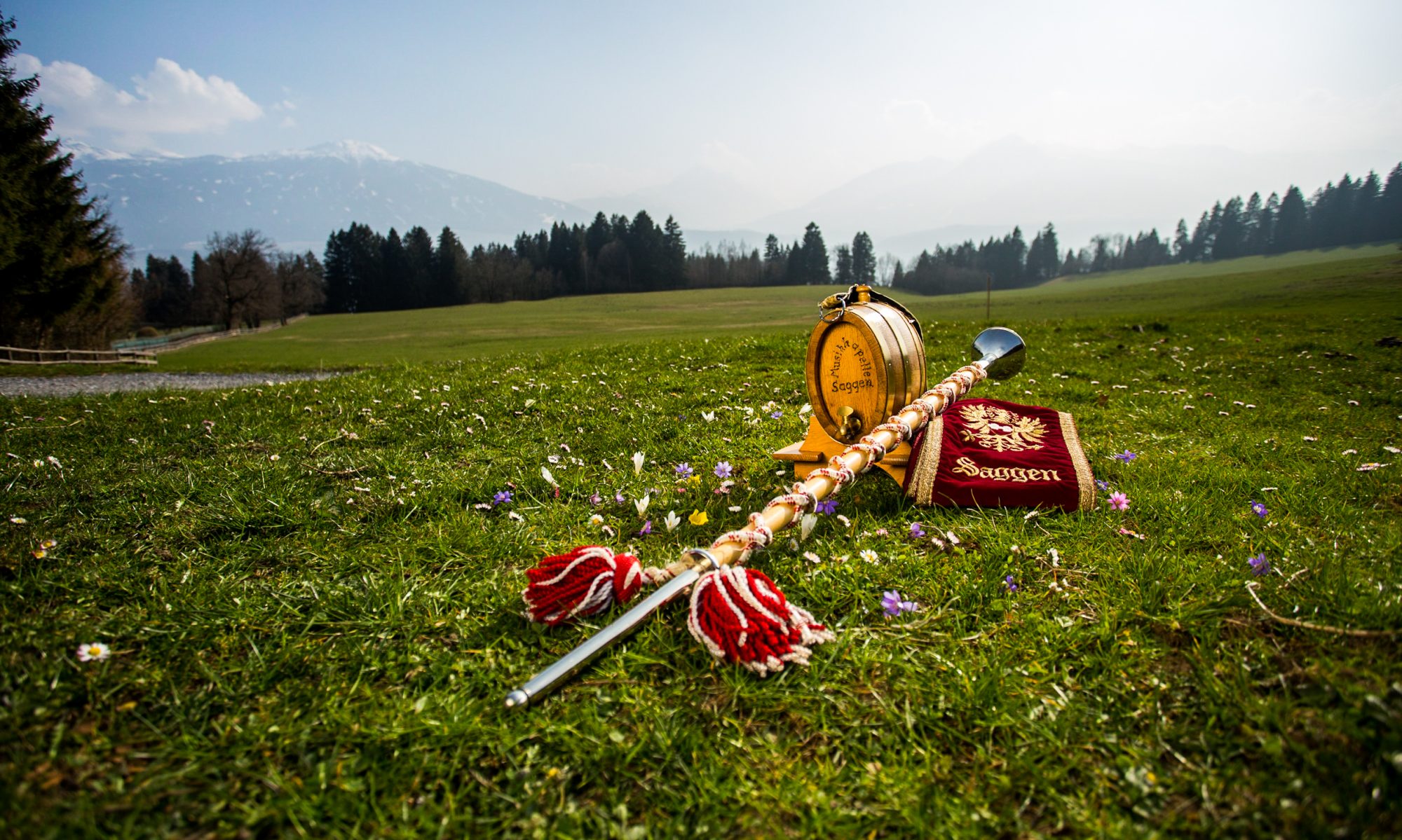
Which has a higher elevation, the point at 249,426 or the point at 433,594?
the point at 249,426

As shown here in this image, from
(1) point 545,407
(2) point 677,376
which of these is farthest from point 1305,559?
(2) point 677,376

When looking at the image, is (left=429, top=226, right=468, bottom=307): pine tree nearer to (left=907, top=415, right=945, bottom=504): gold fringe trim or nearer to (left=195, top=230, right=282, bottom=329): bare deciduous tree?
(left=195, top=230, right=282, bottom=329): bare deciduous tree

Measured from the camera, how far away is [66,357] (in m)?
30.4

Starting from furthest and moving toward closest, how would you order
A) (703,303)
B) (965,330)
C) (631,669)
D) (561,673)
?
(703,303)
(965,330)
(631,669)
(561,673)

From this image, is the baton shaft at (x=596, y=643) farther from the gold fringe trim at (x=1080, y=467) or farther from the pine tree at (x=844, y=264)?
the pine tree at (x=844, y=264)

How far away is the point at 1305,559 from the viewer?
2.80 m

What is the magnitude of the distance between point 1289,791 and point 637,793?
1.78m

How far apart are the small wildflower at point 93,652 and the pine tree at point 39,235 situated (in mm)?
32827

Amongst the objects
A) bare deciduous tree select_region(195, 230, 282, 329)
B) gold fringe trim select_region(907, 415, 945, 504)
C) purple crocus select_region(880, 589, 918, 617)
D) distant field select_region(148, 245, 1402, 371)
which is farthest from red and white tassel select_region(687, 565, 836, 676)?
bare deciduous tree select_region(195, 230, 282, 329)

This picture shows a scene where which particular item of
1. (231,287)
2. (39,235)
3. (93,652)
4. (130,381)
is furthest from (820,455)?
(231,287)

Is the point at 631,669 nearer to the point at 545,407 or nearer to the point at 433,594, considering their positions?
the point at 433,594

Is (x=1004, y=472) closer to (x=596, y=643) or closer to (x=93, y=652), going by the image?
(x=596, y=643)

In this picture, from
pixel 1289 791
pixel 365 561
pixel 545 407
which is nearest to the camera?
pixel 1289 791

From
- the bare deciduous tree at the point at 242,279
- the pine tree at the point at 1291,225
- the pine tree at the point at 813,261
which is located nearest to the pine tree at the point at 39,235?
the bare deciduous tree at the point at 242,279
